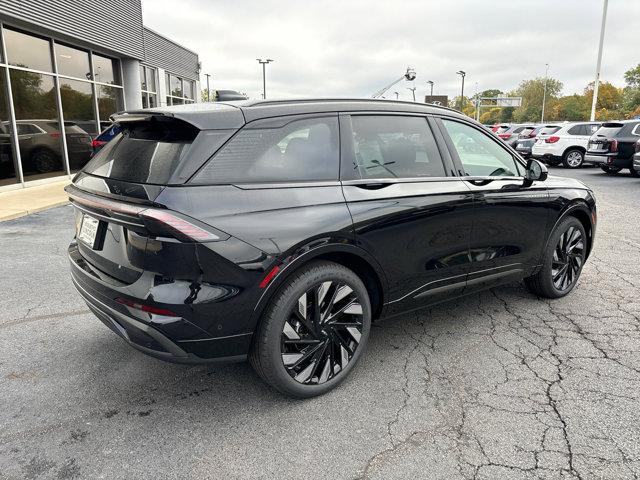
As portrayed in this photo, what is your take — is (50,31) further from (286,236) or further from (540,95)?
(540,95)

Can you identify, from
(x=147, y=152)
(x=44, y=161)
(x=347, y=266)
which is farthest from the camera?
(x=44, y=161)

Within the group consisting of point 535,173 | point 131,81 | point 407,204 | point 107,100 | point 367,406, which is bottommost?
point 367,406

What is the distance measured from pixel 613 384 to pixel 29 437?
3.34 meters

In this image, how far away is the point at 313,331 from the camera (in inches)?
107

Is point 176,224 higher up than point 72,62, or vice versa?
point 72,62

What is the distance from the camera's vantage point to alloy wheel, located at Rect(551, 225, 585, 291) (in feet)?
14.1

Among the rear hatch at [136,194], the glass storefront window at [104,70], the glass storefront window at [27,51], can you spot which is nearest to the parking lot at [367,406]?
the rear hatch at [136,194]

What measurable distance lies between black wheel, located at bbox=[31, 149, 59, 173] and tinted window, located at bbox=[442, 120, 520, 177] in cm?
1084

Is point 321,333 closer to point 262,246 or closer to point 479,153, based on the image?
point 262,246

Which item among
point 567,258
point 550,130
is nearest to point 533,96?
point 550,130

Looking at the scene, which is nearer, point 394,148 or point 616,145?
point 394,148

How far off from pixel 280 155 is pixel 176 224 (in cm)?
73

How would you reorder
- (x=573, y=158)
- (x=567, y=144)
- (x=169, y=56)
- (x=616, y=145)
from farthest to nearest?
1. (x=169, y=56)
2. (x=573, y=158)
3. (x=567, y=144)
4. (x=616, y=145)

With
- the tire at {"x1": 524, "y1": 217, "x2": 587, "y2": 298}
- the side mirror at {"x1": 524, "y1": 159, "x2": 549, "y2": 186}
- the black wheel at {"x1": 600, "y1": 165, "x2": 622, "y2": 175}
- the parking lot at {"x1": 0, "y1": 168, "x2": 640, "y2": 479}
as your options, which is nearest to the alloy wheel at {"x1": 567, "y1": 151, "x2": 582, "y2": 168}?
the black wheel at {"x1": 600, "y1": 165, "x2": 622, "y2": 175}
